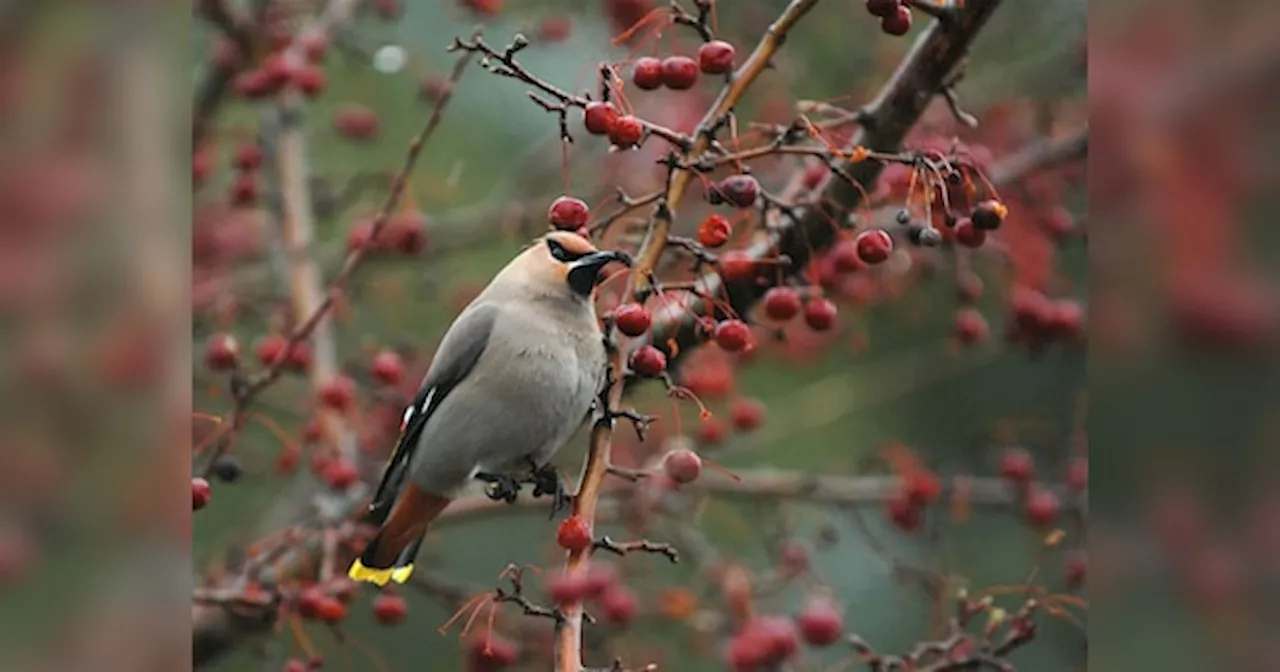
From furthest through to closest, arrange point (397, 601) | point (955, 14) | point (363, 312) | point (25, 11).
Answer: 1. point (363, 312)
2. point (397, 601)
3. point (955, 14)
4. point (25, 11)

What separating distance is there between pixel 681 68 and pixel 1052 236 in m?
0.86

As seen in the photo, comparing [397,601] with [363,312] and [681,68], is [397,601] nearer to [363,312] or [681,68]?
[681,68]

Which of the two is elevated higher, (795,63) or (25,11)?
(25,11)

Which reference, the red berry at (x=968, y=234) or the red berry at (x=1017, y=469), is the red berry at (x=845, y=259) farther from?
the red berry at (x=1017, y=469)

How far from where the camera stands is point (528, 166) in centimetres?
227

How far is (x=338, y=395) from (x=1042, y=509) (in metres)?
0.78

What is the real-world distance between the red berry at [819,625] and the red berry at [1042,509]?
436 mm

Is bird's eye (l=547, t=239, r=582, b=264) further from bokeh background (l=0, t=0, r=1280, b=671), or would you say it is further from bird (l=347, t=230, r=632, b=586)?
bokeh background (l=0, t=0, r=1280, b=671)

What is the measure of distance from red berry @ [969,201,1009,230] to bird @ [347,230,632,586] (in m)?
0.25

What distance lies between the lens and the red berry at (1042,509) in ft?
5.72

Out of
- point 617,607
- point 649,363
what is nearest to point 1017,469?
point 617,607

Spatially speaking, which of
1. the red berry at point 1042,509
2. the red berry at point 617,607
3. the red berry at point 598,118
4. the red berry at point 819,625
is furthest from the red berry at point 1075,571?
the red berry at point 598,118

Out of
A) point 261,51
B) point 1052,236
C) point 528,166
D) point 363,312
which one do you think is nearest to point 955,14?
point 1052,236

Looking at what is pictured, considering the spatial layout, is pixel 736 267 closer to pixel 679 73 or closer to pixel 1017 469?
pixel 679 73
